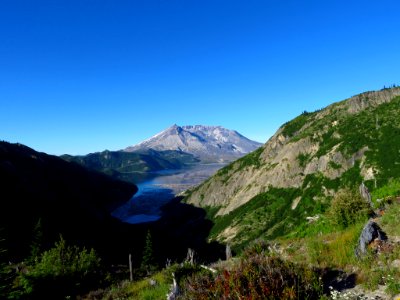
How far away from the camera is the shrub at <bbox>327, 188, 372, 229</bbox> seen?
14953 mm

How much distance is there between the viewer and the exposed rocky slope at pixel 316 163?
104188 millimetres

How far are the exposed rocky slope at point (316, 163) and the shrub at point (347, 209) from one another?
86288 millimetres

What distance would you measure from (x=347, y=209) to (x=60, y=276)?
2749 cm

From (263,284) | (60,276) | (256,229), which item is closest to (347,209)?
(263,284)

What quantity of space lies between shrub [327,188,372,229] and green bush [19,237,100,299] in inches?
869

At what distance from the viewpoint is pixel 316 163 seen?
123 m

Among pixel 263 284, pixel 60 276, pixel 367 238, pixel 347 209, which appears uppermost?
pixel 347 209

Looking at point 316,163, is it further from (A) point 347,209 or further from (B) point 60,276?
(A) point 347,209

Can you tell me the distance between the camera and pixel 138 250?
13112cm

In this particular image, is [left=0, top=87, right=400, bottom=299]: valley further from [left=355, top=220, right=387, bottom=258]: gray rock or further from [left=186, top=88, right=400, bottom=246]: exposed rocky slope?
[left=186, top=88, right=400, bottom=246]: exposed rocky slope

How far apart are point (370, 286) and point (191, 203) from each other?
7460 inches

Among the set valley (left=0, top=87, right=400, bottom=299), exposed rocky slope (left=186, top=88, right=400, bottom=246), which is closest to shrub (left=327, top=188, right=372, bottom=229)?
valley (left=0, top=87, right=400, bottom=299)

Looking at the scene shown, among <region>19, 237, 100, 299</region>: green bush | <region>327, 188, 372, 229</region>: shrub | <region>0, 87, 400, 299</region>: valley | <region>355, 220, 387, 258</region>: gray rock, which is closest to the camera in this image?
<region>0, 87, 400, 299</region>: valley

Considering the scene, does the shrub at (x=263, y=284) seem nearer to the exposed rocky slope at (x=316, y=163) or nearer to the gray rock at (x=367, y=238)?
the gray rock at (x=367, y=238)
